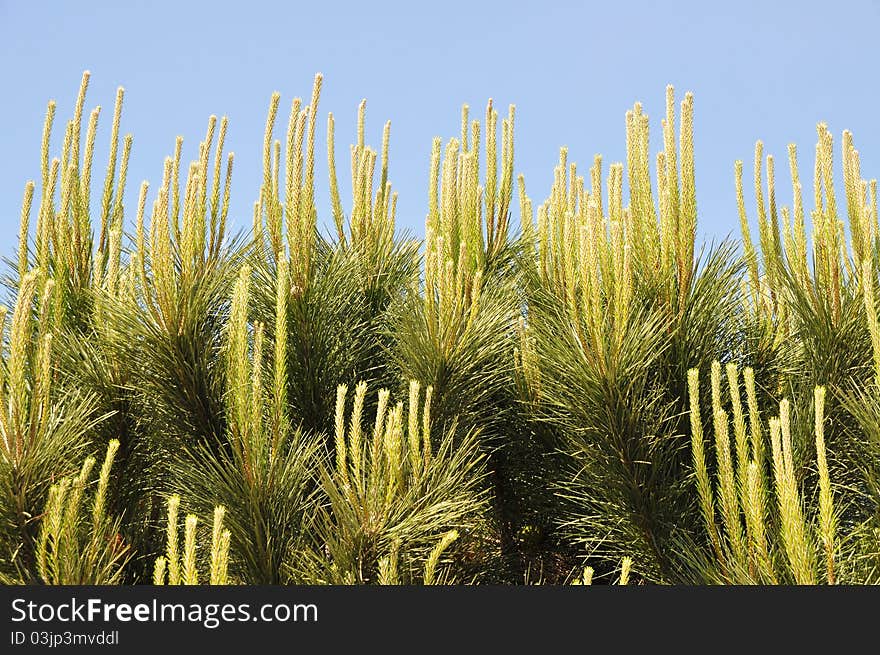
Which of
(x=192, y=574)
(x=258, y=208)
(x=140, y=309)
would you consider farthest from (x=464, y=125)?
(x=192, y=574)

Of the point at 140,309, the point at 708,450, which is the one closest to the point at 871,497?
the point at 708,450

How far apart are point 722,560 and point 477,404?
3.16 ft

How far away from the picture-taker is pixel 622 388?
96.5 inches

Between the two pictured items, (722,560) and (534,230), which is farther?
(534,230)

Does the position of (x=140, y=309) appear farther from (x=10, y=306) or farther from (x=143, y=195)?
(x=10, y=306)

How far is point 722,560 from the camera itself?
83.9 inches

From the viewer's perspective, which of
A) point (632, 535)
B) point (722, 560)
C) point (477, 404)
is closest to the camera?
point (722, 560)

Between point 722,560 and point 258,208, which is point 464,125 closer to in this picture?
point 258,208

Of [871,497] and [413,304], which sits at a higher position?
[413,304]

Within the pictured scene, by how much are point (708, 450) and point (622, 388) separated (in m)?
0.44

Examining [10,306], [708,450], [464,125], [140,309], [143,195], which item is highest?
[464,125]

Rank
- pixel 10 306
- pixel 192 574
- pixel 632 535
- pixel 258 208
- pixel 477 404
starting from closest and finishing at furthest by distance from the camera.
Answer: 1. pixel 192 574
2. pixel 632 535
3. pixel 477 404
4. pixel 10 306
5. pixel 258 208

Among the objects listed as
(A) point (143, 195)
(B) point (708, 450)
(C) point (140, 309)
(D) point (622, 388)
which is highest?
(A) point (143, 195)

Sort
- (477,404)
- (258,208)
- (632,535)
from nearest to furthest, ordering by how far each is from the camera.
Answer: (632,535)
(477,404)
(258,208)
